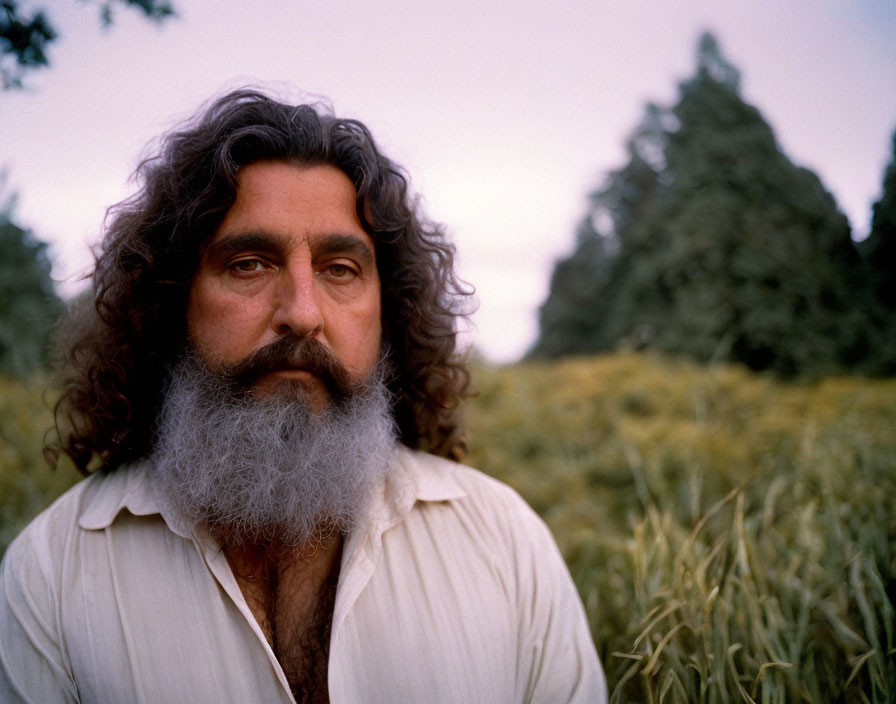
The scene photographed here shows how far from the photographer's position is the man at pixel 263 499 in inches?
61.4

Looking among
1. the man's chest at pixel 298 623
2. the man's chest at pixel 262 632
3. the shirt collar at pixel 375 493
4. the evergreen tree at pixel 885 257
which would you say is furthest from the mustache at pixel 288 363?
the evergreen tree at pixel 885 257

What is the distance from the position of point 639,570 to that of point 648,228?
31.5ft

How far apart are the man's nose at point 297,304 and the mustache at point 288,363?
34 millimetres

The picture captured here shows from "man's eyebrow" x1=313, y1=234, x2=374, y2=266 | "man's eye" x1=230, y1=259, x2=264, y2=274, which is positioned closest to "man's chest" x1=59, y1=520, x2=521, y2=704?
"man's eye" x1=230, y1=259, x2=264, y2=274

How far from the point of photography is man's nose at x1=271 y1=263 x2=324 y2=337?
1.73m

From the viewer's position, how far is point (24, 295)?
16.5 feet

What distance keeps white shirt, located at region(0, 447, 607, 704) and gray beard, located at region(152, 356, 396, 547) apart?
0.08 meters

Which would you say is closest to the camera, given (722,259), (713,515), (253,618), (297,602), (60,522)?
(253,618)

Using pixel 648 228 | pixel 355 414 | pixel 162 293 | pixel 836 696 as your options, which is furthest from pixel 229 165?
pixel 648 228

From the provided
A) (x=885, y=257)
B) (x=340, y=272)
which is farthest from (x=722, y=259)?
(x=340, y=272)

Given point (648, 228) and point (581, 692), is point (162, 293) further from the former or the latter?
point (648, 228)

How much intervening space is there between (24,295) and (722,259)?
7554 millimetres

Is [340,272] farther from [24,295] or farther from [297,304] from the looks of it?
[24,295]

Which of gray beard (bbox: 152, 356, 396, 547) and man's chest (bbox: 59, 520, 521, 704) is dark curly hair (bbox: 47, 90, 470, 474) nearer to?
gray beard (bbox: 152, 356, 396, 547)
